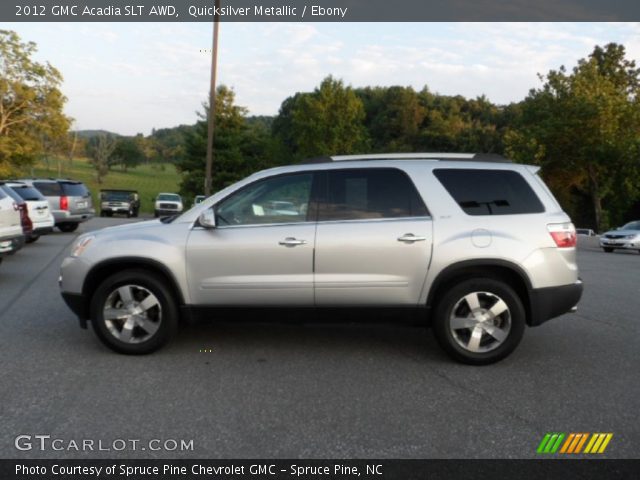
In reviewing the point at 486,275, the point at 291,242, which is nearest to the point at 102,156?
the point at 291,242

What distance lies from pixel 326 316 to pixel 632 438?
8.45 ft

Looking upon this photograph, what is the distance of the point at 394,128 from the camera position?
8206cm

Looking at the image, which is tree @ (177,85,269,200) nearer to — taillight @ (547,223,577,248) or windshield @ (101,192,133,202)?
windshield @ (101,192,133,202)

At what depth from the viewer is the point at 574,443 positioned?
3.82m

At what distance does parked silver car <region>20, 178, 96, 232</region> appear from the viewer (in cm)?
2075

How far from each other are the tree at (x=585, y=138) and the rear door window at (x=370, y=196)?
3739 centimetres

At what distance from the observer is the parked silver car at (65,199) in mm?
20750

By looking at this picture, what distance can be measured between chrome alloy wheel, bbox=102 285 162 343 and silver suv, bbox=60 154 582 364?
1cm

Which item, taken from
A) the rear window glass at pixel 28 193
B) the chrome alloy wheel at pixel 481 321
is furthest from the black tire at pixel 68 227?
the chrome alloy wheel at pixel 481 321

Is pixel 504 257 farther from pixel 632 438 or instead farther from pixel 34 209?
pixel 34 209

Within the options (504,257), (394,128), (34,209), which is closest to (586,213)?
(394,128)

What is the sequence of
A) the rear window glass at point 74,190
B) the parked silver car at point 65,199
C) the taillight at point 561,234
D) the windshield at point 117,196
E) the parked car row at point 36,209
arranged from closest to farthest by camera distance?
the taillight at point 561,234 → the parked car row at point 36,209 → the parked silver car at point 65,199 → the rear window glass at point 74,190 → the windshield at point 117,196

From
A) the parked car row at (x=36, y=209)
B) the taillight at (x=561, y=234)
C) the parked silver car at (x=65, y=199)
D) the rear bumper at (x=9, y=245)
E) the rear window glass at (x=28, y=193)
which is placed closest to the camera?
the taillight at (x=561, y=234)

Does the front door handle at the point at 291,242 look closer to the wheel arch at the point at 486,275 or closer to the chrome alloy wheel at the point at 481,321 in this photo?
the wheel arch at the point at 486,275
